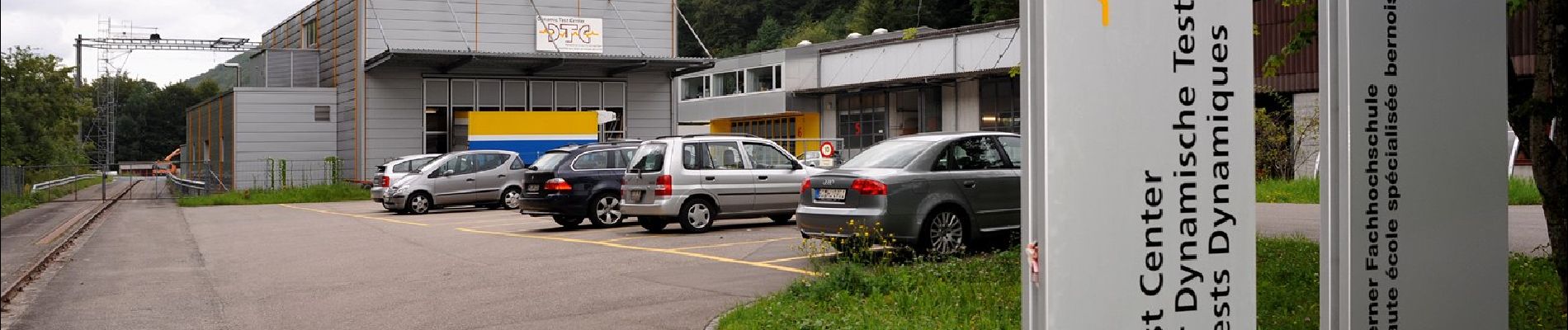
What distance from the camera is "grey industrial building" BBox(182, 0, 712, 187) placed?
37500 mm

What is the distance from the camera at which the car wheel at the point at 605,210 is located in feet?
61.0

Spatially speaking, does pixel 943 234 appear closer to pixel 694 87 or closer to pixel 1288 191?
pixel 1288 191

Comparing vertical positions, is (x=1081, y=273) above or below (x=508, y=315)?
above

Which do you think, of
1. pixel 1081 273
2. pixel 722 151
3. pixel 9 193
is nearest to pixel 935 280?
pixel 1081 273

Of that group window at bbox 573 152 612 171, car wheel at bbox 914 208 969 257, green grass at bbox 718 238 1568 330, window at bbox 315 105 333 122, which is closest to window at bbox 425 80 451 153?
window at bbox 315 105 333 122

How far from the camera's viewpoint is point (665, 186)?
655 inches

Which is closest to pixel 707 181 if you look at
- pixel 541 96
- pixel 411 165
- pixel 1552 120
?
pixel 1552 120

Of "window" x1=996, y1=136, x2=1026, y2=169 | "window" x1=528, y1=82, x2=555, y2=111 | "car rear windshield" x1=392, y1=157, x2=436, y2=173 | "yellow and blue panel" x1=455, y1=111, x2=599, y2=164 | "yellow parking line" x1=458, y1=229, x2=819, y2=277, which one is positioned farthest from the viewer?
"window" x1=528, y1=82, x2=555, y2=111

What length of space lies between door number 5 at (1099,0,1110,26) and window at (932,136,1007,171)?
26.1 feet

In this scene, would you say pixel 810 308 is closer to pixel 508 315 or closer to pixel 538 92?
pixel 508 315

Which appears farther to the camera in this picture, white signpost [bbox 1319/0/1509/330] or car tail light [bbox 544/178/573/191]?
car tail light [bbox 544/178/573/191]

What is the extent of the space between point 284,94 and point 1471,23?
131ft

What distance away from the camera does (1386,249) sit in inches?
184

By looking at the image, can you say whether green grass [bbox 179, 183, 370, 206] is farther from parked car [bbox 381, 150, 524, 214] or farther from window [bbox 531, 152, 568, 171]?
window [bbox 531, 152, 568, 171]
